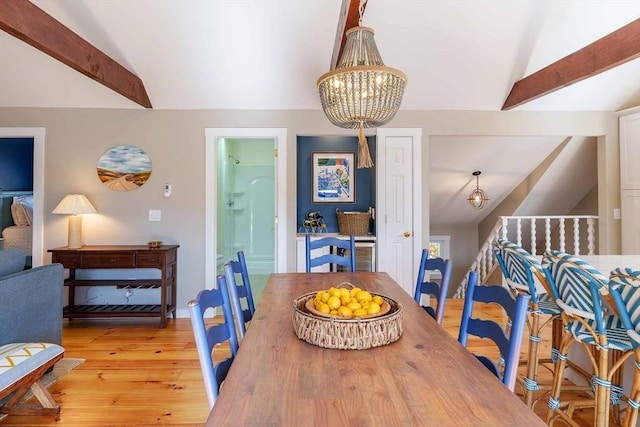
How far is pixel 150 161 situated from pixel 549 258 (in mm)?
3878

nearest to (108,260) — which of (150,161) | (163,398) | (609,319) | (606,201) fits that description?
(150,161)

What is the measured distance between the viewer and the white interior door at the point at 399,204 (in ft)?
13.5

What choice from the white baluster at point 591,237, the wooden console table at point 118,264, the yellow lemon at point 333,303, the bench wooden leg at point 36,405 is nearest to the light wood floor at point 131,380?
the bench wooden leg at point 36,405

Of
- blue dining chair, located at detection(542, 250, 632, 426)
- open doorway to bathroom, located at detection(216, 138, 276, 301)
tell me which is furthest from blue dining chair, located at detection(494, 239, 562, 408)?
open doorway to bathroom, located at detection(216, 138, 276, 301)

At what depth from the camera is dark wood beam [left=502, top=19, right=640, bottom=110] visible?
8.80ft

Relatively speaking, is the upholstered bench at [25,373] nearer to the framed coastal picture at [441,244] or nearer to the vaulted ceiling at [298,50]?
the vaulted ceiling at [298,50]

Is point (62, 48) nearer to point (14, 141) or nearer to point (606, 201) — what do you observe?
point (14, 141)

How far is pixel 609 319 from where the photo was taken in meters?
1.79

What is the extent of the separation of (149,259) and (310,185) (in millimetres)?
2360

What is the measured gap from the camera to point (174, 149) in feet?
13.3

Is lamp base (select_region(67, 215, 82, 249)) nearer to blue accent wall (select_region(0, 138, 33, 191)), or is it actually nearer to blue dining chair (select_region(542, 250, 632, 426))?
blue accent wall (select_region(0, 138, 33, 191))

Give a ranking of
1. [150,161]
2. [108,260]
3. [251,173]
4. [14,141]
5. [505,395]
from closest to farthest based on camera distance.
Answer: [505,395], [108,260], [150,161], [14,141], [251,173]

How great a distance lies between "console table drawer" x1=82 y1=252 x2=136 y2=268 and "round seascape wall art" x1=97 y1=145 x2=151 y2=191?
0.81 metres

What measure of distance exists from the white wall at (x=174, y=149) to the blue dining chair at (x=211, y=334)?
2639mm
